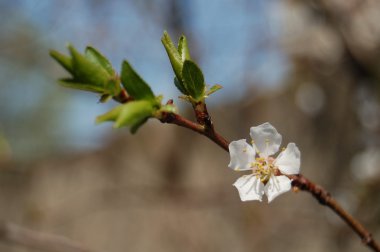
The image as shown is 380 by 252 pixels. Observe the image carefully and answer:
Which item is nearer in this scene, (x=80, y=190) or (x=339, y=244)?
(x=339, y=244)

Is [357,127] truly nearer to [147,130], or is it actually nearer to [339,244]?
[339,244]

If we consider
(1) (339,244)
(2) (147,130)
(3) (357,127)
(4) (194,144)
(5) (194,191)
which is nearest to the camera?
(1) (339,244)

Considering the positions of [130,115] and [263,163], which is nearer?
[130,115]

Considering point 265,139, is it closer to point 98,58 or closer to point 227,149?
point 227,149

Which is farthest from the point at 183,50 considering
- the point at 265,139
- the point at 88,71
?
the point at 265,139

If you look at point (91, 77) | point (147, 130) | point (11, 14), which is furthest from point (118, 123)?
point (11, 14)

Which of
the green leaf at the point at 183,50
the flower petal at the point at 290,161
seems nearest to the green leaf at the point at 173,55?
the green leaf at the point at 183,50
